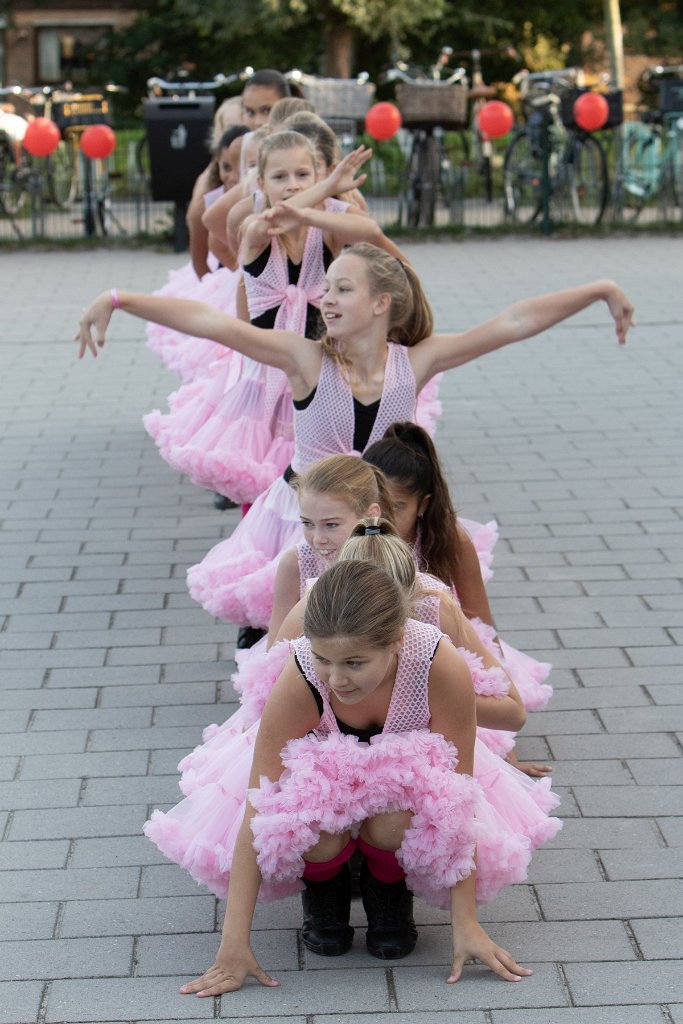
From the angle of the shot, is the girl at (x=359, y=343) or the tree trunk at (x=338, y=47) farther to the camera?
the tree trunk at (x=338, y=47)

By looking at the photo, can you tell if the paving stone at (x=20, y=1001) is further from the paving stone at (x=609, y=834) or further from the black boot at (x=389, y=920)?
the paving stone at (x=609, y=834)

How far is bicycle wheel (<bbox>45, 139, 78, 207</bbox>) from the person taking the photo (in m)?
18.2

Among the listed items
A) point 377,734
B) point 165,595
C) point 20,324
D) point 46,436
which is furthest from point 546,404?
point 377,734

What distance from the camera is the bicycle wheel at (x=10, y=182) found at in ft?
58.2

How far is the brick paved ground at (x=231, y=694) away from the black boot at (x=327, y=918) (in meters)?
0.05

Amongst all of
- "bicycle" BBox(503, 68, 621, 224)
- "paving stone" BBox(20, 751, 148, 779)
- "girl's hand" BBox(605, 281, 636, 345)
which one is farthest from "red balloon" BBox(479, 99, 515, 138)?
"paving stone" BBox(20, 751, 148, 779)

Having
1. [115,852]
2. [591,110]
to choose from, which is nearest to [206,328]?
[115,852]

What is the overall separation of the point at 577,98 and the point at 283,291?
1159 centimetres

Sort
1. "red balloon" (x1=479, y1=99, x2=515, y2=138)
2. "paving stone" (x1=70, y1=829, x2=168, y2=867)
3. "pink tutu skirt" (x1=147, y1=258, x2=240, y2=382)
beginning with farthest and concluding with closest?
"red balloon" (x1=479, y1=99, x2=515, y2=138) < "pink tutu skirt" (x1=147, y1=258, x2=240, y2=382) < "paving stone" (x1=70, y1=829, x2=168, y2=867)

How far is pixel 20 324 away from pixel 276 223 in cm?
697

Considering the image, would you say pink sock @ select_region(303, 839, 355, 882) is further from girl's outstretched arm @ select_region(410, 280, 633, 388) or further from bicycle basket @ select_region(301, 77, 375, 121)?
bicycle basket @ select_region(301, 77, 375, 121)

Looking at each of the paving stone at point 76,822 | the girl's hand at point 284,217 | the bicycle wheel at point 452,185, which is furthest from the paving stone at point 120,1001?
the bicycle wheel at point 452,185

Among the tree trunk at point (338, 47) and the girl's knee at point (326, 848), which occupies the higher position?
the girl's knee at point (326, 848)

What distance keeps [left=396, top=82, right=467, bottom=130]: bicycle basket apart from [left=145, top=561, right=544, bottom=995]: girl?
13952 millimetres
